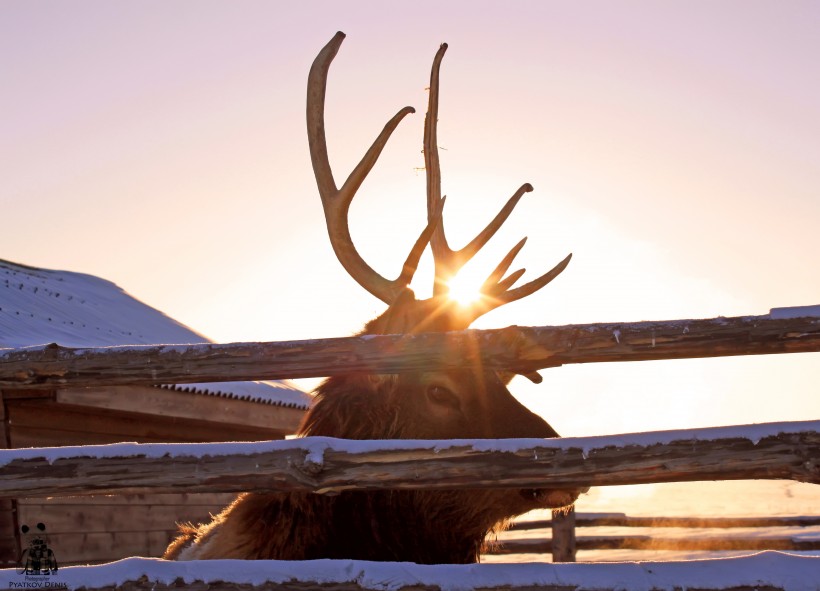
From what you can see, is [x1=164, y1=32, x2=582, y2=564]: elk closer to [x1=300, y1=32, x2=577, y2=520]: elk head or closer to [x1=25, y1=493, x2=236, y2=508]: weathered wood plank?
[x1=300, y1=32, x2=577, y2=520]: elk head

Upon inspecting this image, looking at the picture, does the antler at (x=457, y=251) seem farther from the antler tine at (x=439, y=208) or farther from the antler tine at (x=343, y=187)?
the antler tine at (x=343, y=187)

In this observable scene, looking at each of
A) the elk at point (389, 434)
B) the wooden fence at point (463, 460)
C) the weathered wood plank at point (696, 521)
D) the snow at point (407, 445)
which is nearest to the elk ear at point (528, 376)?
the elk at point (389, 434)

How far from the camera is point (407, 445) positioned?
2.79 meters

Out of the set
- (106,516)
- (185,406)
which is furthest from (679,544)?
(106,516)

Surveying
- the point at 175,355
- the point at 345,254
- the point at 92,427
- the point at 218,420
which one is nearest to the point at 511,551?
the point at 218,420

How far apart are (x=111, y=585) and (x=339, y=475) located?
729 mm

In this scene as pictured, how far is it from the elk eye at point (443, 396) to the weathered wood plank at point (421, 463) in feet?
2.72

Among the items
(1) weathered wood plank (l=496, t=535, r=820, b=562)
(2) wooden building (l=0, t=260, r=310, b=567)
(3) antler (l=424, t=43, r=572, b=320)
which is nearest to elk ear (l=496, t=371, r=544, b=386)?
(3) antler (l=424, t=43, r=572, b=320)

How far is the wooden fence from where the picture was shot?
8.33ft

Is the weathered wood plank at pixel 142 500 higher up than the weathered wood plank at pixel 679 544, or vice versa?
the weathered wood plank at pixel 142 500

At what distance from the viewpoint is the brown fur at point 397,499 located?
3.29 m

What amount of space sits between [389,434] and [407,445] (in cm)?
82

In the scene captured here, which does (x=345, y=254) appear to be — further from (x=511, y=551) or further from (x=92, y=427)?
(x=511, y=551)

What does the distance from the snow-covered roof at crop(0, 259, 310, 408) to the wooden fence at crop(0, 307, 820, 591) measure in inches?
174
